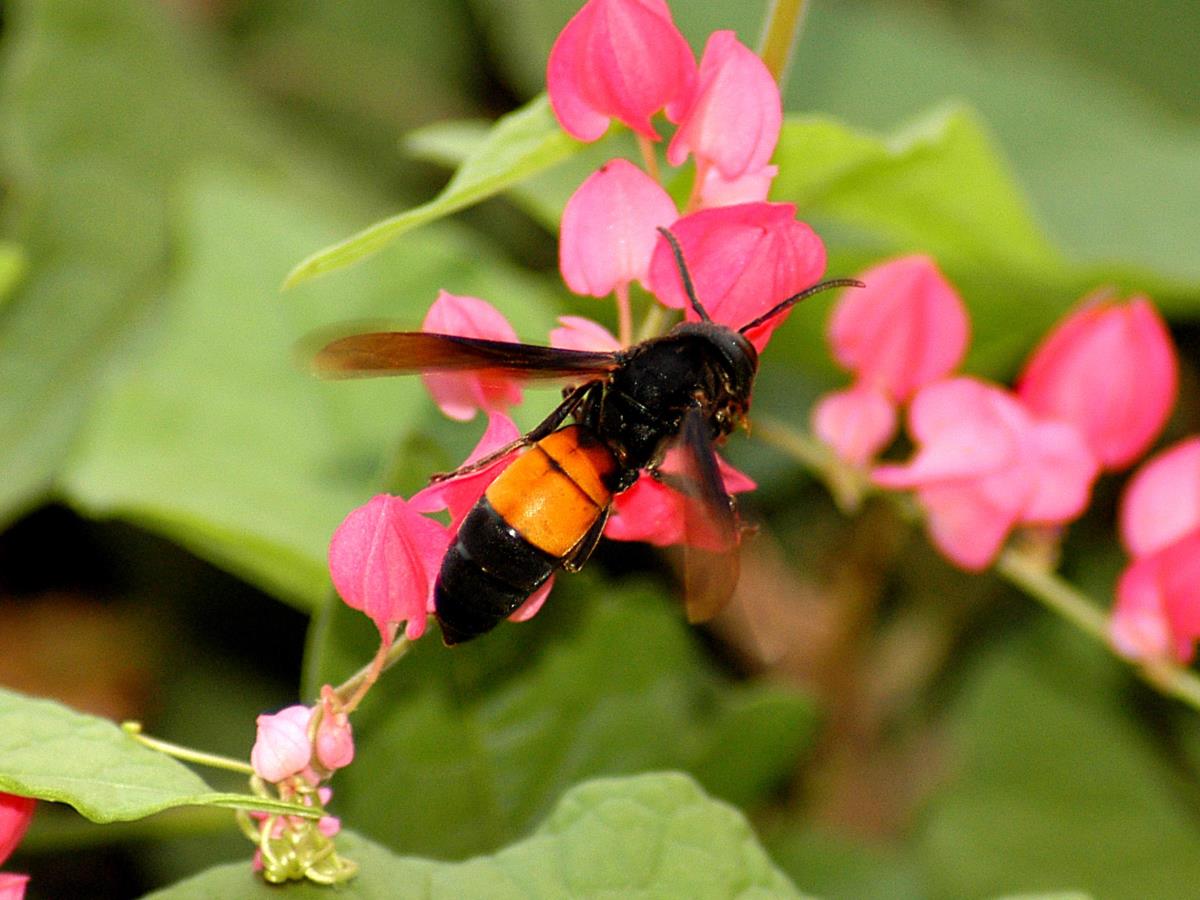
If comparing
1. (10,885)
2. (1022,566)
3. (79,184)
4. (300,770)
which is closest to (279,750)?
(300,770)

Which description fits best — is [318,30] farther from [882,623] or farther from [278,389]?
[882,623]

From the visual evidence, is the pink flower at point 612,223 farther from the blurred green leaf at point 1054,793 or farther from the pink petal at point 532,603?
the blurred green leaf at point 1054,793

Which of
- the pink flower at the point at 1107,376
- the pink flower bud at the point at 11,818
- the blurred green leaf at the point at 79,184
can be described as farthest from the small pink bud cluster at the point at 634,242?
the blurred green leaf at the point at 79,184

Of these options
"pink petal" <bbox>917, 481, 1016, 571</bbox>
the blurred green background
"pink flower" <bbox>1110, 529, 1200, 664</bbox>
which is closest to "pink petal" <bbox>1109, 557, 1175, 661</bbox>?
"pink flower" <bbox>1110, 529, 1200, 664</bbox>

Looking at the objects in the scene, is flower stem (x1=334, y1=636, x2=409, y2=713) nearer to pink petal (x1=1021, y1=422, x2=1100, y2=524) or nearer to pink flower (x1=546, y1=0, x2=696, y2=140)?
pink flower (x1=546, y1=0, x2=696, y2=140)

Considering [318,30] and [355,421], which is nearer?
[355,421]

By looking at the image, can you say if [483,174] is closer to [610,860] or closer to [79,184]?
[610,860]

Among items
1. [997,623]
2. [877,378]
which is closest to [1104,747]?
[997,623]
